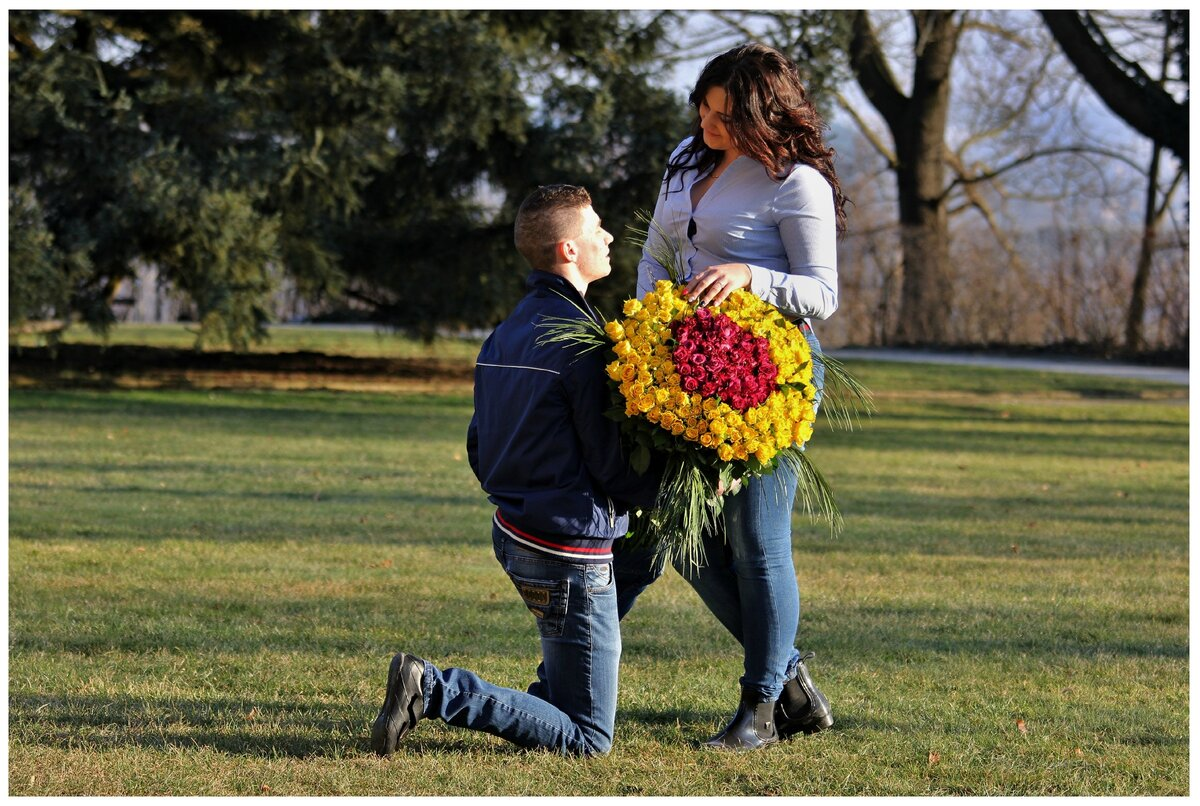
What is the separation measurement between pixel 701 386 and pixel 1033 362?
71.3ft

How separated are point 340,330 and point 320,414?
63.0ft

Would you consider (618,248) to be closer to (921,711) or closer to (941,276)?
(941,276)

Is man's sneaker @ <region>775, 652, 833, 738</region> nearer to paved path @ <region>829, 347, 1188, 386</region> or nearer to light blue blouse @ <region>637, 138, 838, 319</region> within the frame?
light blue blouse @ <region>637, 138, 838, 319</region>

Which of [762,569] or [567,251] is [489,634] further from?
[567,251]

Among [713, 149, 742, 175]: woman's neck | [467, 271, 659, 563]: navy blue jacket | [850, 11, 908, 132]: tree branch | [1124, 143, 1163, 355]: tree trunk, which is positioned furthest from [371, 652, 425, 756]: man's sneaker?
[850, 11, 908, 132]: tree branch

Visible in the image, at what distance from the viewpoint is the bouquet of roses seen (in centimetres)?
351

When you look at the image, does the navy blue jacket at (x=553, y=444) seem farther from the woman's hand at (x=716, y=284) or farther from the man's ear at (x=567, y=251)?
the woman's hand at (x=716, y=284)

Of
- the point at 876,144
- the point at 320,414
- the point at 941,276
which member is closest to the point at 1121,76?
the point at 941,276

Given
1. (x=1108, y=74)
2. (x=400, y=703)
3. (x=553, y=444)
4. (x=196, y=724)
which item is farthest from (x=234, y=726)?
(x=1108, y=74)

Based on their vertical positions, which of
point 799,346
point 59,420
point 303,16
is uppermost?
point 303,16

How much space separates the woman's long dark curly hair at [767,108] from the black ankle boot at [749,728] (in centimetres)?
148

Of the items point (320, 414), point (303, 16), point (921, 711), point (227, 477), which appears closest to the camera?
point (921, 711)

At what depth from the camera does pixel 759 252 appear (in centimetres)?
379

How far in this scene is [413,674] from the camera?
11.9ft
